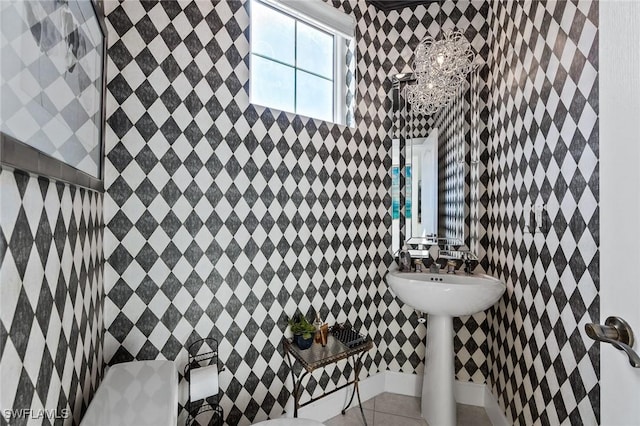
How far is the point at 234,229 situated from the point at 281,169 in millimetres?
453

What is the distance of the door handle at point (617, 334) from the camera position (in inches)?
22.8

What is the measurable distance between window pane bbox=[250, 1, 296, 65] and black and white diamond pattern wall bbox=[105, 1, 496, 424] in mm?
146

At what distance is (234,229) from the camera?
5.24 feet

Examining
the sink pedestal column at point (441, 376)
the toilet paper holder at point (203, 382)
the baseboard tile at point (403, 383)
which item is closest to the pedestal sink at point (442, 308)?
the sink pedestal column at point (441, 376)

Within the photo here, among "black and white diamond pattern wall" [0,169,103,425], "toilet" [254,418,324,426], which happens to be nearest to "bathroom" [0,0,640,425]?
"black and white diamond pattern wall" [0,169,103,425]

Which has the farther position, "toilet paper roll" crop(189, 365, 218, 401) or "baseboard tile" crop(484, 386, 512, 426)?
"baseboard tile" crop(484, 386, 512, 426)

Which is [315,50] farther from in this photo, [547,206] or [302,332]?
[302,332]

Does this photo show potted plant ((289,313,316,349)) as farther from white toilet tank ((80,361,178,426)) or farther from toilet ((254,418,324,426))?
white toilet tank ((80,361,178,426))

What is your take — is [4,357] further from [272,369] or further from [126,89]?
[272,369]

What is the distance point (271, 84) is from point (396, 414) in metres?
2.29

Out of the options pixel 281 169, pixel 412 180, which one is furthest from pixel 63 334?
pixel 412 180

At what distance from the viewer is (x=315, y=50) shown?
2.04 m

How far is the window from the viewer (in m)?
1.78

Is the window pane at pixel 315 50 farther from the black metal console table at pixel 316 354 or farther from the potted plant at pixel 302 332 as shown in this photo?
the black metal console table at pixel 316 354
